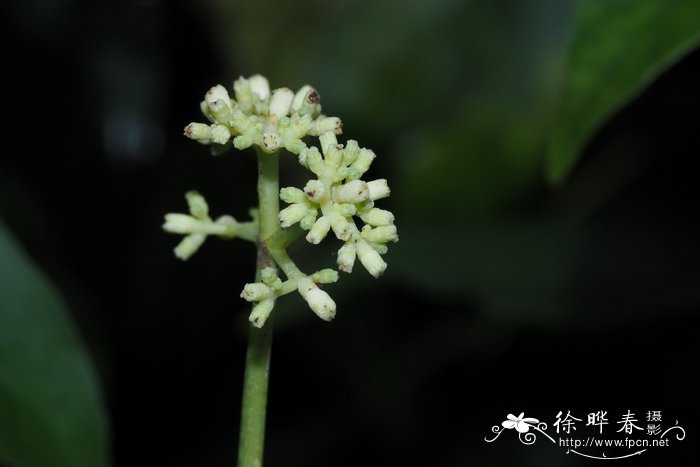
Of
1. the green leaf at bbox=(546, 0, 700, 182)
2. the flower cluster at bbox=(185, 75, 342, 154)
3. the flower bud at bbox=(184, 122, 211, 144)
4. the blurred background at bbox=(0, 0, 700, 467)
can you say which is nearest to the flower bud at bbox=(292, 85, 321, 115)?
the flower cluster at bbox=(185, 75, 342, 154)

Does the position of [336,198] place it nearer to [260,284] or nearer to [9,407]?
[260,284]

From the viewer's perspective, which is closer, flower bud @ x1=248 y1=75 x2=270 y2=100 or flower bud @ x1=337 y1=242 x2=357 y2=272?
flower bud @ x1=337 y1=242 x2=357 y2=272

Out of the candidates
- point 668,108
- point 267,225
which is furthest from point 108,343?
point 267,225

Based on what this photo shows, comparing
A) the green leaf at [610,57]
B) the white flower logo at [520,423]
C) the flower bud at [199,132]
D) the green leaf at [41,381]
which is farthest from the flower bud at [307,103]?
the white flower logo at [520,423]

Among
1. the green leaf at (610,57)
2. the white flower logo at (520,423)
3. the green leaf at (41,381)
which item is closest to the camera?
the green leaf at (610,57)

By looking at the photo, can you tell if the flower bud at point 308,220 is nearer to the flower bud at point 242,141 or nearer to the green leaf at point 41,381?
the flower bud at point 242,141

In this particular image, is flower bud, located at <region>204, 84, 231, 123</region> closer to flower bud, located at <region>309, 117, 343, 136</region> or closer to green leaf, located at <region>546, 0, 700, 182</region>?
flower bud, located at <region>309, 117, 343, 136</region>
